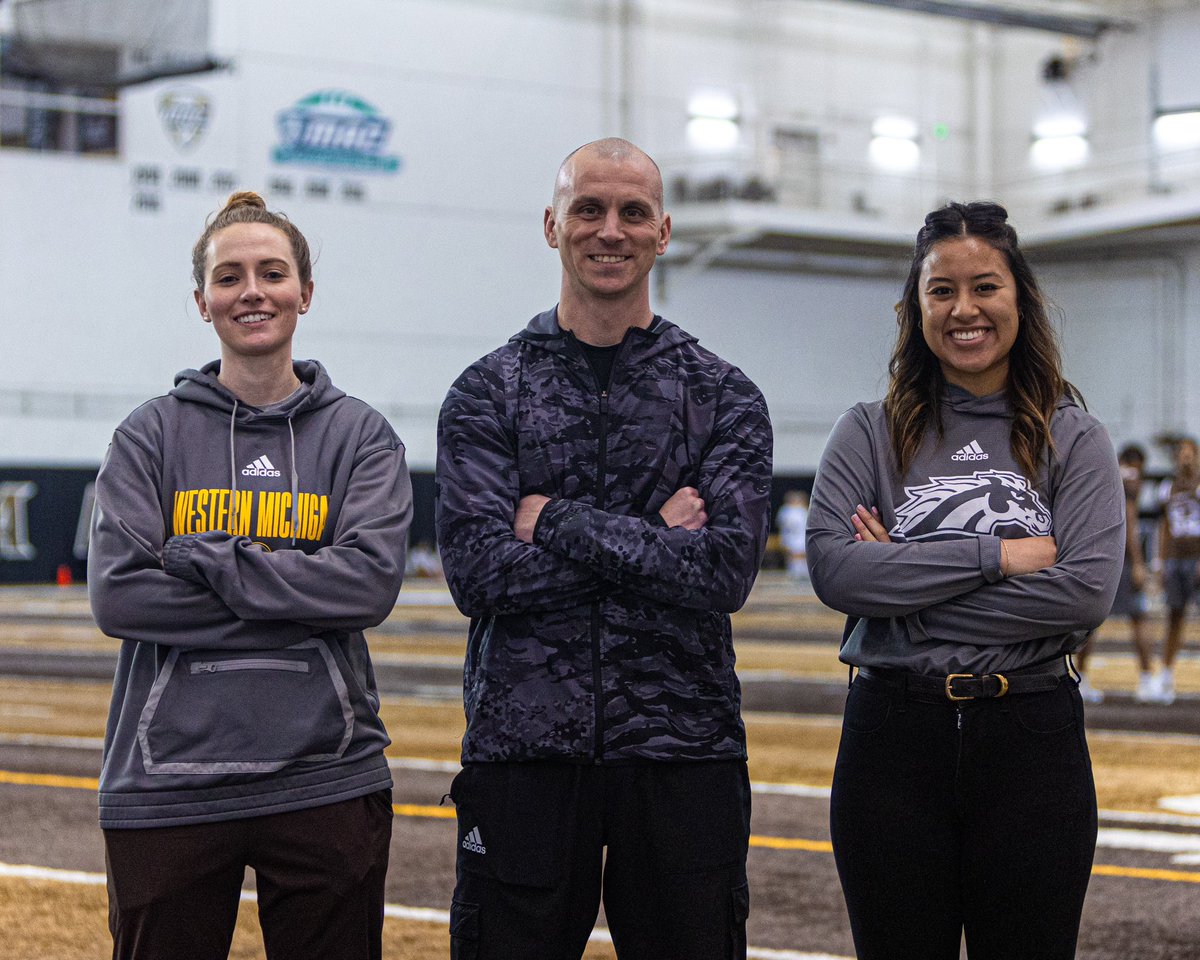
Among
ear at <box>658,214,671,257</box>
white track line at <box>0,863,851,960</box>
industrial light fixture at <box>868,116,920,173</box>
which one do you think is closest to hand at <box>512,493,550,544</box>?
ear at <box>658,214,671,257</box>

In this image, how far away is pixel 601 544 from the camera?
337cm

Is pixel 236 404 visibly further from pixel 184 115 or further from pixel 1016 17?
pixel 1016 17

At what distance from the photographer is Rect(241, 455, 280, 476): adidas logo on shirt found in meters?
3.60

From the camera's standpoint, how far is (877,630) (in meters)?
3.83

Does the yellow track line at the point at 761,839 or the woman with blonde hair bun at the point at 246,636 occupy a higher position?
the woman with blonde hair bun at the point at 246,636

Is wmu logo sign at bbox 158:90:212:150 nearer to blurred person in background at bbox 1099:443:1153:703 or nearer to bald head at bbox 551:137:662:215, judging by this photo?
blurred person in background at bbox 1099:443:1153:703

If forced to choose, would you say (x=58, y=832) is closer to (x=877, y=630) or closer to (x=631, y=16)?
(x=877, y=630)

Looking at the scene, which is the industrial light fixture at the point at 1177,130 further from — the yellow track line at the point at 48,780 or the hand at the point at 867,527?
the hand at the point at 867,527

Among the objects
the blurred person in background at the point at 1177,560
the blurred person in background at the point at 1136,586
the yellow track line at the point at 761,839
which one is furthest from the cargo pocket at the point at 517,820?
the blurred person in background at the point at 1177,560

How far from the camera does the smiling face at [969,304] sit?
3.81 meters

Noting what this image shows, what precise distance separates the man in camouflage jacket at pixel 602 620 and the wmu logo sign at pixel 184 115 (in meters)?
27.1

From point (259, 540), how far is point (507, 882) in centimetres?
94

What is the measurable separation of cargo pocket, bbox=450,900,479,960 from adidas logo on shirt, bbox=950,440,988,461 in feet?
5.04

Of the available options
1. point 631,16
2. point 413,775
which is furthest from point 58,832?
point 631,16
